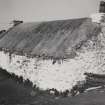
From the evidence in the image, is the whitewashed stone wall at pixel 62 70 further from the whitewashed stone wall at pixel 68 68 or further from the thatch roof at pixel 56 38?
the thatch roof at pixel 56 38

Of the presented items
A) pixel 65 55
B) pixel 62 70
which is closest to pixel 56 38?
pixel 65 55

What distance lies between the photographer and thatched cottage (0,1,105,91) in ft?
38.5

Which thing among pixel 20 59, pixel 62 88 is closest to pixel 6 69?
pixel 20 59

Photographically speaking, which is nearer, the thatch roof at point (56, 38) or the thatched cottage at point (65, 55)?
the thatched cottage at point (65, 55)

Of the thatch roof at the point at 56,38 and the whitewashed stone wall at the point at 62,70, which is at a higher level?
the thatch roof at the point at 56,38

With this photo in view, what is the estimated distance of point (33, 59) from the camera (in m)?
14.1

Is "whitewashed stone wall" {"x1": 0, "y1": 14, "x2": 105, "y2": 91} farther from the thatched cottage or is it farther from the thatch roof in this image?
the thatch roof

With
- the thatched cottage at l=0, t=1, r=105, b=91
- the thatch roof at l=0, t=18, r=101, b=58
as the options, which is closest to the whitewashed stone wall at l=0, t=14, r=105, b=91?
the thatched cottage at l=0, t=1, r=105, b=91

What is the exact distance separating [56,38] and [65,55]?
9.87 ft

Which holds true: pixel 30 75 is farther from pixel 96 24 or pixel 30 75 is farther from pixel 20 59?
pixel 96 24

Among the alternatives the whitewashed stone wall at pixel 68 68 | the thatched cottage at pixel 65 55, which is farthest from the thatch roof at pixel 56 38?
the whitewashed stone wall at pixel 68 68

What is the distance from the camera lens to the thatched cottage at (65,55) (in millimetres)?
11727

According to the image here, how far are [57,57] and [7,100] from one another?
13.3 feet

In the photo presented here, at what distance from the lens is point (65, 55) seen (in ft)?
38.6
